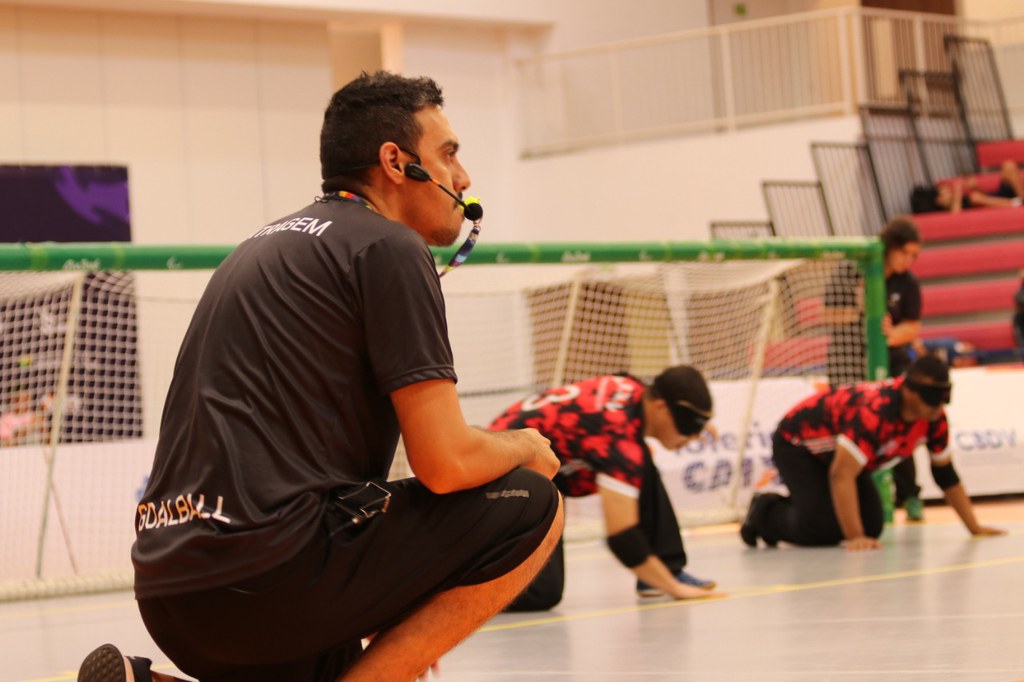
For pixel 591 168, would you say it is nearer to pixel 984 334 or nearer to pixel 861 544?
pixel 984 334

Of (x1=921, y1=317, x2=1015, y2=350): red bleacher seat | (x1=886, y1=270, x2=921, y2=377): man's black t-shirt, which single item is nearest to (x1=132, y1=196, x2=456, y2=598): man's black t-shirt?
(x1=886, y1=270, x2=921, y2=377): man's black t-shirt

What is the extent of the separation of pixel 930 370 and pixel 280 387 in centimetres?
477

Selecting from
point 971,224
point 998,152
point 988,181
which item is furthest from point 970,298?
point 998,152

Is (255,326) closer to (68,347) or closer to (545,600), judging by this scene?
(545,600)

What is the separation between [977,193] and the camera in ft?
51.2

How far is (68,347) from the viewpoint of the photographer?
7473mm

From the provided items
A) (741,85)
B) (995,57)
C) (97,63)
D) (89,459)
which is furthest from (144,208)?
(995,57)

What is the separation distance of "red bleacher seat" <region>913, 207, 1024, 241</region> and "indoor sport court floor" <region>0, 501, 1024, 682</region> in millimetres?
8799

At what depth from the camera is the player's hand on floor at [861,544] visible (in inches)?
276

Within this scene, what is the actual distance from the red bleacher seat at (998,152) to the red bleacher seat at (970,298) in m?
1.98

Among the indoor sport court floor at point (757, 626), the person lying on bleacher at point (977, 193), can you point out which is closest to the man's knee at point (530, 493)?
the indoor sport court floor at point (757, 626)

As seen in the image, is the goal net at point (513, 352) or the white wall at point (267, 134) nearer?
the goal net at point (513, 352)

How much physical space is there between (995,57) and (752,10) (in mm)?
3790

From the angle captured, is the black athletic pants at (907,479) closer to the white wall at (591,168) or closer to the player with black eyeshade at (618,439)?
the player with black eyeshade at (618,439)
